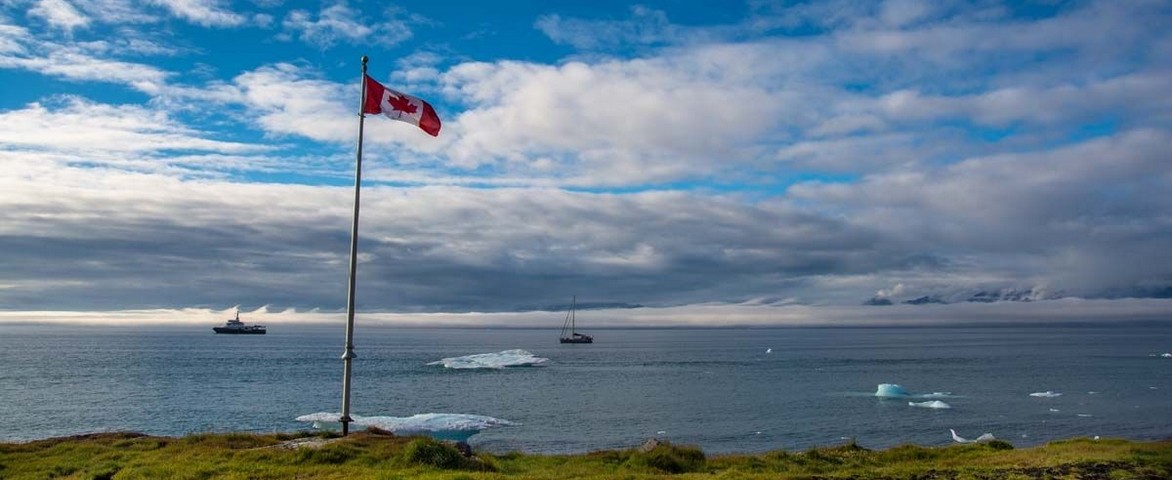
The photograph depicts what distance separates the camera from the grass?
1836 centimetres

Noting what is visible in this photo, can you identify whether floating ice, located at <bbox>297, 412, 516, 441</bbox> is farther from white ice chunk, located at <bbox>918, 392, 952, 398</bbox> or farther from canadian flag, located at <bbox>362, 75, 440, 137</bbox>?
white ice chunk, located at <bbox>918, 392, 952, 398</bbox>

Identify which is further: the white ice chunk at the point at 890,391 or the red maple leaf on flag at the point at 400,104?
the white ice chunk at the point at 890,391

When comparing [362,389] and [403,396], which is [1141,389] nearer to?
[403,396]

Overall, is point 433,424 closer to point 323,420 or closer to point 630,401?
point 323,420

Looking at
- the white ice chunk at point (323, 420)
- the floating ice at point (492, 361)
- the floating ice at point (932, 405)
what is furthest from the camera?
the floating ice at point (492, 361)

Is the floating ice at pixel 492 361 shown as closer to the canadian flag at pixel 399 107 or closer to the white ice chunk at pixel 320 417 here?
the white ice chunk at pixel 320 417

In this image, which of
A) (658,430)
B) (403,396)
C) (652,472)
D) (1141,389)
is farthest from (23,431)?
(1141,389)

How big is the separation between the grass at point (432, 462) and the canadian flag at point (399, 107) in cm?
852

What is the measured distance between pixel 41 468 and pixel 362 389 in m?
66.4

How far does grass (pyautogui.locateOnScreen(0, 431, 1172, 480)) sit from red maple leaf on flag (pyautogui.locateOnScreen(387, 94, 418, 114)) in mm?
8820

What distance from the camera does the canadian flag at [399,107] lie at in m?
22.3

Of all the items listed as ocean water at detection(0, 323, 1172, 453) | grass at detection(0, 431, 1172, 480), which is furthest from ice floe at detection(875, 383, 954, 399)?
grass at detection(0, 431, 1172, 480)

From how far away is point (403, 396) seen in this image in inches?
3086

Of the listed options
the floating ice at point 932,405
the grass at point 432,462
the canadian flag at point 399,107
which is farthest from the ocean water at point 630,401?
the canadian flag at point 399,107
